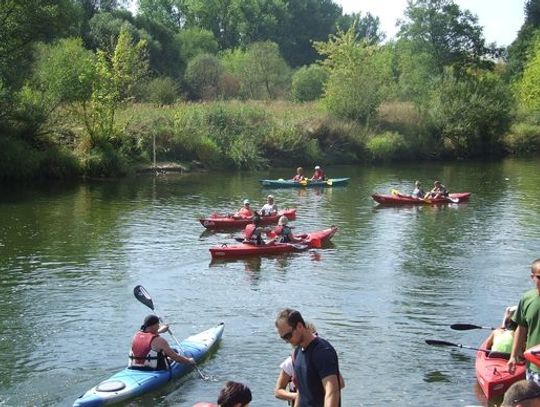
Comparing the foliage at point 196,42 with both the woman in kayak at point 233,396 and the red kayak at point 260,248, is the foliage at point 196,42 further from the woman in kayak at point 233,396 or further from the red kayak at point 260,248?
the woman in kayak at point 233,396

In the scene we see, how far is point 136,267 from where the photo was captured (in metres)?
19.7

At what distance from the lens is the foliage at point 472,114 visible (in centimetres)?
5362

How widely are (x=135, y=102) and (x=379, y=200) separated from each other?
22.5 meters

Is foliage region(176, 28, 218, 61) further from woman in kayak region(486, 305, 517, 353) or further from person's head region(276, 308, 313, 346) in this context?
person's head region(276, 308, 313, 346)

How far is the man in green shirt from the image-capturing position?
763 cm

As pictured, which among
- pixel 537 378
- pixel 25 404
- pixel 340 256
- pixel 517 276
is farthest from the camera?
pixel 340 256

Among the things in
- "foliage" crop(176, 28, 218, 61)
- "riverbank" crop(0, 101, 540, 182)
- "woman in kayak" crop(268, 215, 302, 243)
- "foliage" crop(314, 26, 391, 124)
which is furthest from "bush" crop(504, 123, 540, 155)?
"woman in kayak" crop(268, 215, 302, 243)

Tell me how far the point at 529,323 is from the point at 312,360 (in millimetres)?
2974

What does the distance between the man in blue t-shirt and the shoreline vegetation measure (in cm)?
3107

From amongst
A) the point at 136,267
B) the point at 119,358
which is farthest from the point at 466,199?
the point at 119,358

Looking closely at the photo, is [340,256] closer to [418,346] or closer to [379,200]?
[418,346]

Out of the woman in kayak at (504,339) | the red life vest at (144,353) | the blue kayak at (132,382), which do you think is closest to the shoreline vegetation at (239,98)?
the blue kayak at (132,382)

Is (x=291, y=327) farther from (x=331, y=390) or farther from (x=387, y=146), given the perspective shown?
(x=387, y=146)

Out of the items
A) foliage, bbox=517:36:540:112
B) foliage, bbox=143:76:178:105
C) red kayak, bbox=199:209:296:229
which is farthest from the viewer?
foliage, bbox=517:36:540:112
